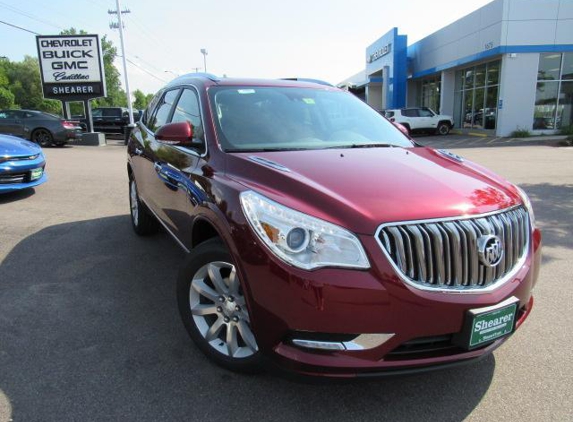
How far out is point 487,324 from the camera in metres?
2.27

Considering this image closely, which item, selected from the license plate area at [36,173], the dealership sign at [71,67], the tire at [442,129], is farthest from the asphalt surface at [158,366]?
the tire at [442,129]

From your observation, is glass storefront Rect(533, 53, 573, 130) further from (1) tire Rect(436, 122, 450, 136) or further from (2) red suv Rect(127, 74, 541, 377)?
(2) red suv Rect(127, 74, 541, 377)

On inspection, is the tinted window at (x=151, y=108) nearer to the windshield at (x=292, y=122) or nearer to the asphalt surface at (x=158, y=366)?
the asphalt surface at (x=158, y=366)

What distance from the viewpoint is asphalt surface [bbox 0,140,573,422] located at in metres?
2.46

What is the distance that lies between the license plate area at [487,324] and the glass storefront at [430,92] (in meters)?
28.9

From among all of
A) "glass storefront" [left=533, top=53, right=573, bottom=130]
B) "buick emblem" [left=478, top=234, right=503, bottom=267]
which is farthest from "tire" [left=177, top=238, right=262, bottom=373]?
"glass storefront" [left=533, top=53, right=573, bottom=130]

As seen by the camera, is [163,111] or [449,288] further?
[163,111]

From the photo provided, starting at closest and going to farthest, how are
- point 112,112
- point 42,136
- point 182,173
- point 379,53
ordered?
point 182,173 → point 42,136 → point 112,112 → point 379,53

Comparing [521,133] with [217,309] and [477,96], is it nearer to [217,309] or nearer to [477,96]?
[477,96]

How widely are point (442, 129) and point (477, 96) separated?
2434 mm

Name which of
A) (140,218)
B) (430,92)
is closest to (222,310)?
(140,218)

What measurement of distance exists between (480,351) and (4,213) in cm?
681

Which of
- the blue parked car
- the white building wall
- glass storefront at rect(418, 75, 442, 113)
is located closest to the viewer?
the blue parked car

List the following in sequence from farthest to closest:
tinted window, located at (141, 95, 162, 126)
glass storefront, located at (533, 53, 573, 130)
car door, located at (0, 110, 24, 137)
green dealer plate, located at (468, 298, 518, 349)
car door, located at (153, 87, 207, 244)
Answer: glass storefront, located at (533, 53, 573, 130), car door, located at (0, 110, 24, 137), tinted window, located at (141, 95, 162, 126), car door, located at (153, 87, 207, 244), green dealer plate, located at (468, 298, 518, 349)
